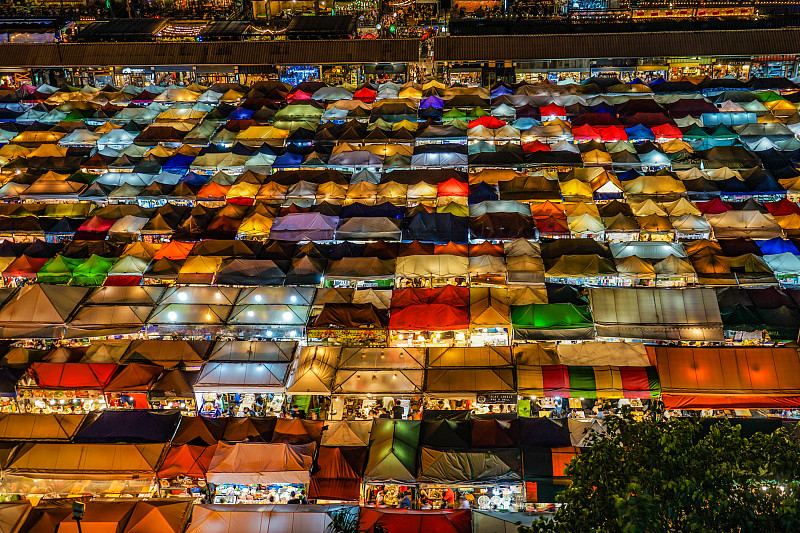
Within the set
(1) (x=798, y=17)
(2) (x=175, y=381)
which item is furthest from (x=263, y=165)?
(1) (x=798, y=17)

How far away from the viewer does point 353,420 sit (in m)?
15.4

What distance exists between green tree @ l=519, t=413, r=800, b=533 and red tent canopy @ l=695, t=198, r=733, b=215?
40.4 ft

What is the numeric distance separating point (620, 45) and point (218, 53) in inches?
695

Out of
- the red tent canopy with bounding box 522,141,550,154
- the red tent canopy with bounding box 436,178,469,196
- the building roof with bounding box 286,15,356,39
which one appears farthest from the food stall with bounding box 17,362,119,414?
the building roof with bounding box 286,15,356,39

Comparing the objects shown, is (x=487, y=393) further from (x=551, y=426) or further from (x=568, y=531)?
(x=568, y=531)

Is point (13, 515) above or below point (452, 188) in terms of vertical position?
below

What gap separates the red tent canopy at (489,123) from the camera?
29.0 meters

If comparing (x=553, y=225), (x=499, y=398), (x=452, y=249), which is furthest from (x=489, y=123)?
(x=499, y=398)

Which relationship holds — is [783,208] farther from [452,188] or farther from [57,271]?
[57,271]

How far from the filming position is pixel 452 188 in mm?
24281

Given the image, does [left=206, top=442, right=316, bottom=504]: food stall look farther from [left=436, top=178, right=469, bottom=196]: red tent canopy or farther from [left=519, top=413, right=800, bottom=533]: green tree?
[left=436, top=178, right=469, bottom=196]: red tent canopy

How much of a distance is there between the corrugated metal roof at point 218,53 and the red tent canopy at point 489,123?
782 centimetres

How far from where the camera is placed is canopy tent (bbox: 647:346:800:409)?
15.7 metres

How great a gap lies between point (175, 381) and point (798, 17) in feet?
112
